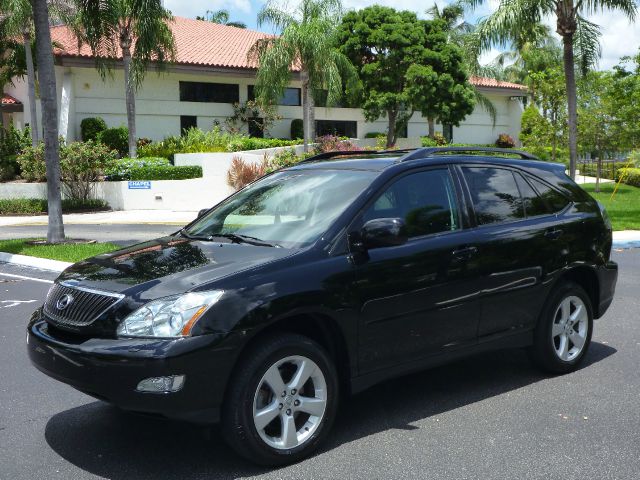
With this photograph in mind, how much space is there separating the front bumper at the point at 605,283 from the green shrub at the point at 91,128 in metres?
29.4

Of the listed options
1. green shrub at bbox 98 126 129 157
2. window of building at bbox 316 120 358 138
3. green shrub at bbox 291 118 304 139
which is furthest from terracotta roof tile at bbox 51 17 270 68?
window of building at bbox 316 120 358 138

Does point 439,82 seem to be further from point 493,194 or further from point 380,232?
point 380,232

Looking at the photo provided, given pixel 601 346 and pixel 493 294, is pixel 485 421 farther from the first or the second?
pixel 601 346

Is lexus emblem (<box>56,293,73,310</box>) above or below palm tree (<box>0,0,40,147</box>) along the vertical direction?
below

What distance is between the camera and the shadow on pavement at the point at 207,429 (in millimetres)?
4352

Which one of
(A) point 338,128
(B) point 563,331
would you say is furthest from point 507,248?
(A) point 338,128

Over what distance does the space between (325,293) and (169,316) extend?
95 cm

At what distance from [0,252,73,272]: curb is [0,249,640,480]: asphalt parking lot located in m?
6.59

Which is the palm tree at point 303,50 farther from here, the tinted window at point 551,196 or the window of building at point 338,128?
the tinted window at point 551,196

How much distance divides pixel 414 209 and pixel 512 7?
19905 millimetres

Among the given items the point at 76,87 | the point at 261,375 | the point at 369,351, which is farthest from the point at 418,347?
the point at 76,87

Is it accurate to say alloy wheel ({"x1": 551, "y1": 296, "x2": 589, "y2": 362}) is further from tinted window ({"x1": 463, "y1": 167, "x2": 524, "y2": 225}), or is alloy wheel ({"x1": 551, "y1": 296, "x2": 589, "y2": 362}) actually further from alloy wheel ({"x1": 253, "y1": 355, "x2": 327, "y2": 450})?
alloy wheel ({"x1": 253, "y1": 355, "x2": 327, "y2": 450})

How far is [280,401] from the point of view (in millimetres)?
4309

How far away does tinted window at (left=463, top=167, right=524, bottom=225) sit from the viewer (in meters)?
5.61
